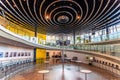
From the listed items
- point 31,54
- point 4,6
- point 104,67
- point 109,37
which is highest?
point 4,6

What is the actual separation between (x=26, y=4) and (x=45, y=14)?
128 inches

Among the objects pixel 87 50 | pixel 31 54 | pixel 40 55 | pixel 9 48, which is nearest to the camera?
pixel 9 48

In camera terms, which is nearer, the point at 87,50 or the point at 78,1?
the point at 78,1

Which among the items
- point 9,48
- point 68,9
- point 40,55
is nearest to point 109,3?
point 68,9

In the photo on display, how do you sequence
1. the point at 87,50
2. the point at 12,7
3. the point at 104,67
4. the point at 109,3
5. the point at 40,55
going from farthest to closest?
the point at 40,55
the point at 87,50
the point at 104,67
the point at 12,7
the point at 109,3

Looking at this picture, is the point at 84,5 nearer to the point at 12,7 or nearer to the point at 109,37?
the point at 109,37

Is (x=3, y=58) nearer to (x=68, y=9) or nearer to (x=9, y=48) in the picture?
(x=9, y=48)

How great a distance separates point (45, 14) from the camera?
13.3 metres

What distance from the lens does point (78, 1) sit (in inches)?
415

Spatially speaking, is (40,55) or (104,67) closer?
(104,67)

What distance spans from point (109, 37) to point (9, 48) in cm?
1127

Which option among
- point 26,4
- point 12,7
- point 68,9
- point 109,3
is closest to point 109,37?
point 109,3

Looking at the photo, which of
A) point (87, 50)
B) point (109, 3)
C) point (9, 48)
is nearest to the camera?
point (109, 3)

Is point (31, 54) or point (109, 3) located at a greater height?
point (109, 3)
